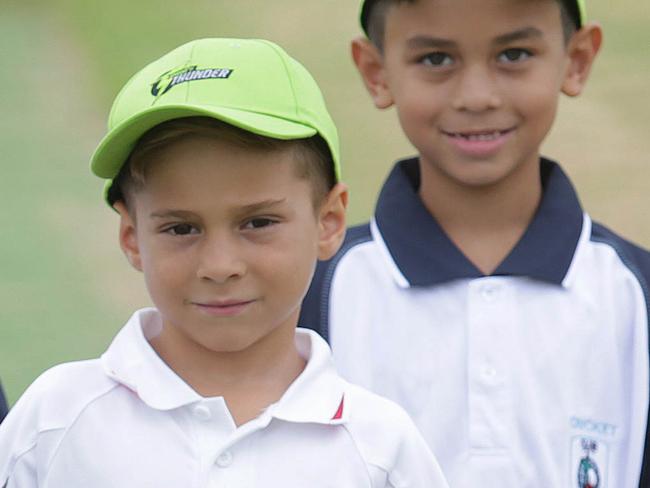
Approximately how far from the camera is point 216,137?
7.74 feet

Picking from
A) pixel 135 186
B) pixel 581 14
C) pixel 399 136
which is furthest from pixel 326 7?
pixel 135 186

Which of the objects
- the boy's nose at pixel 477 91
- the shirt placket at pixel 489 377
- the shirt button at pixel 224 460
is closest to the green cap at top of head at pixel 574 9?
the boy's nose at pixel 477 91

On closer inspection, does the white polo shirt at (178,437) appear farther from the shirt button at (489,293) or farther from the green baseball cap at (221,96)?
the shirt button at (489,293)

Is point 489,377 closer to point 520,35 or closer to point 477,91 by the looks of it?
point 477,91

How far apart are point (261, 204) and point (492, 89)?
88 cm

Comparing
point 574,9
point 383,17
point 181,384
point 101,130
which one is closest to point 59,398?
point 181,384

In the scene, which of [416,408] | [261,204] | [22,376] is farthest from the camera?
[22,376]

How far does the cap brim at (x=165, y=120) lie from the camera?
2305 mm

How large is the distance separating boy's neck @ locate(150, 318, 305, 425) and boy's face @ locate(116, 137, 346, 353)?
0.04 metres

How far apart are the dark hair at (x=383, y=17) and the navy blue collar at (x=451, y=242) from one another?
0.91 feet

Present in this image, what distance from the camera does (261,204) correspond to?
7.74 feet

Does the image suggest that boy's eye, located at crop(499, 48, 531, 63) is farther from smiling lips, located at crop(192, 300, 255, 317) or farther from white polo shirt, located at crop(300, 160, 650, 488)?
smiling lips, located at crop(192, 300, 255, 317)

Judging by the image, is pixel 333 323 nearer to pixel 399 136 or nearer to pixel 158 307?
pixel 158 307

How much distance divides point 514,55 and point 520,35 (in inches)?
1.8
